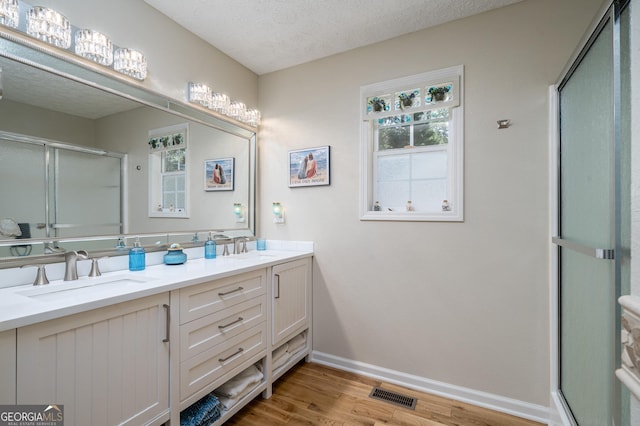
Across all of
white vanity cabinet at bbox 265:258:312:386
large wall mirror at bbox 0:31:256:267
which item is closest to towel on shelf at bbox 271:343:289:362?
white vanity cabinet at bbox 265:258:312:386

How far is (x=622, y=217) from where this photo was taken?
0.94 metres

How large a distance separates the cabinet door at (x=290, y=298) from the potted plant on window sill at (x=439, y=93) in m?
1.57

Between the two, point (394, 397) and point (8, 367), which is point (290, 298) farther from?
point (8, 367)

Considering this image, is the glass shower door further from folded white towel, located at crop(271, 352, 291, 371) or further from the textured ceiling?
folded white towel, located at crop(271, 352, 291, 371)

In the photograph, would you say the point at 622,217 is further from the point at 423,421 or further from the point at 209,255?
the point at 209,255

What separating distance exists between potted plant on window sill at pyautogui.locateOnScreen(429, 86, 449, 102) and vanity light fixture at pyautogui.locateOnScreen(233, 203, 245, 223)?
1.78m

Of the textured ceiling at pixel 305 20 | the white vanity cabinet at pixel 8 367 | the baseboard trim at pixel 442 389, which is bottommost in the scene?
the baseboard trim at pixel 442 389

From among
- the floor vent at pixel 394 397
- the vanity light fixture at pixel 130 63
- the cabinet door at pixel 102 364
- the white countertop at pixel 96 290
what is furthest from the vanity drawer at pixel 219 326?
the vanity light fixture at pixel 130 63

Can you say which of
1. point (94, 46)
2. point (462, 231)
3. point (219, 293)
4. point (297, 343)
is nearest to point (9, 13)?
point (94, 46)

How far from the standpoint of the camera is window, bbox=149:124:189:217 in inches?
74.6

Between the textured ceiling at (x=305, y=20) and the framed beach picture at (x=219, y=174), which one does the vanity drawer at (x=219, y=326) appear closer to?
the framed beach picture at (x=219, y=174)

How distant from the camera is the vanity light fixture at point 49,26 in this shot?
1.34 meters

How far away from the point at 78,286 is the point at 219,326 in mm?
689

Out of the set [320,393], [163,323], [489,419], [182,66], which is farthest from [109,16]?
[489,419]
